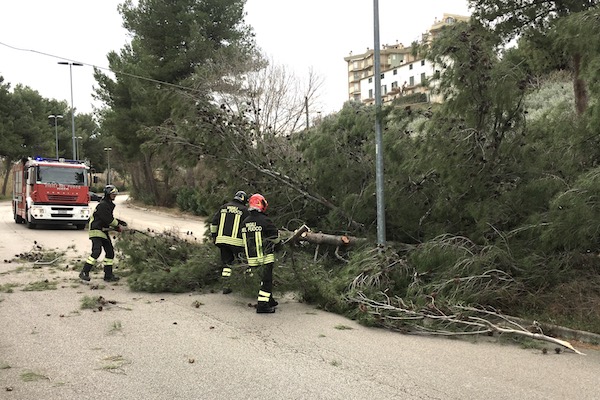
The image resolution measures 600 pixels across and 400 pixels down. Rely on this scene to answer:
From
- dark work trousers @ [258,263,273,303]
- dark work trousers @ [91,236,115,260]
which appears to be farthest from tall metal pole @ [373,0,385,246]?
dark work trousers @ [91,236,115,260]

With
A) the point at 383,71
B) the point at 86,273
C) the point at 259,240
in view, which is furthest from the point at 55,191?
the point at 383,71

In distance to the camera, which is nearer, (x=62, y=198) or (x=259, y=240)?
(x=259, y=240)

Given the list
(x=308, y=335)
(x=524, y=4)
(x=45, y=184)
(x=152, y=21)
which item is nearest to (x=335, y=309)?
(x=308, y=335)

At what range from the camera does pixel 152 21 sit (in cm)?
2631

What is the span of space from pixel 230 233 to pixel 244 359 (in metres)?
3.27

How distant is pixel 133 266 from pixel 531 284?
662 centimetres

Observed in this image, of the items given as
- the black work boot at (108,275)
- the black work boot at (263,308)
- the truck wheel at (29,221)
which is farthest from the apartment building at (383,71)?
the black work boot at (263,308)

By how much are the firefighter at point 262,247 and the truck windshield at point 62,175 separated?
14059 mm

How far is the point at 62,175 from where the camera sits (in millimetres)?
19047

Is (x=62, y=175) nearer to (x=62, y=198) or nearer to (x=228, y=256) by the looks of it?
(x=62, y=198)

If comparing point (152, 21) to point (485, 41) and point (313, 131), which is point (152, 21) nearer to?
point (313, 131)

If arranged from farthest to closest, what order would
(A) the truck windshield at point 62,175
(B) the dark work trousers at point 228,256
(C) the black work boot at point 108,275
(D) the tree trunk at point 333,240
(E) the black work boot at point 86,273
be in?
(A) the truck windshield at point 62,175, (C) the black work boot at point 108,275, (E) the black work boot at point 86,273, (D) the tree trunk at point 333,240, (B) the dark work trousers at point 228,256

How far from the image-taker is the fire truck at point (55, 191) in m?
18.5

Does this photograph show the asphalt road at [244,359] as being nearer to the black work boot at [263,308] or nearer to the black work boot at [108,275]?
the black work boot at [263,308]
